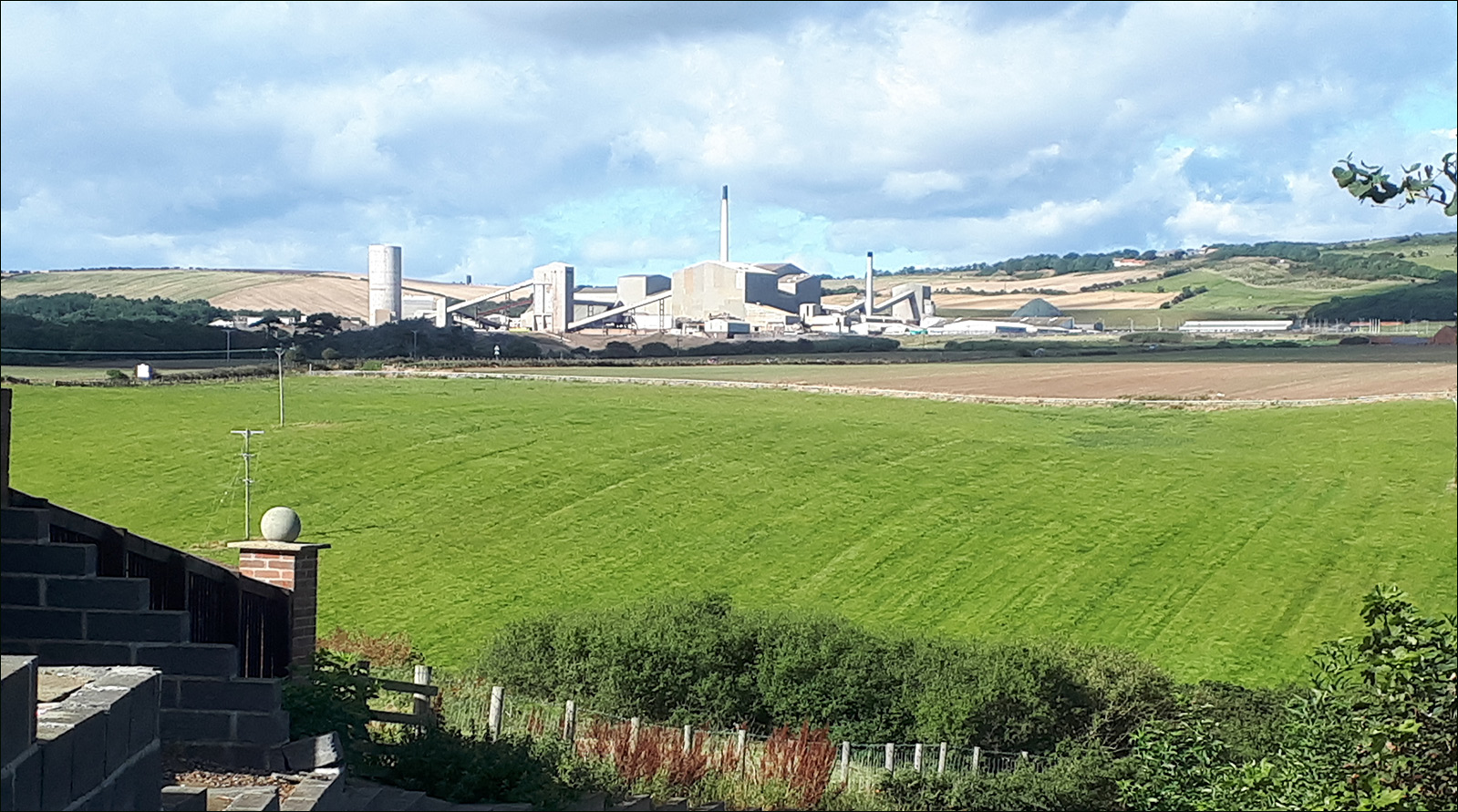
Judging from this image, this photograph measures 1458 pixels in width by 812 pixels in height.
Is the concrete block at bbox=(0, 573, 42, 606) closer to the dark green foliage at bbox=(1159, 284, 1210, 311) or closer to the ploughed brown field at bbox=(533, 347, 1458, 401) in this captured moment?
the ploughed brown field at bbox=(533, 347, 1458, 401)

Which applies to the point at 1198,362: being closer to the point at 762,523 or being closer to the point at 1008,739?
the point at 762,523

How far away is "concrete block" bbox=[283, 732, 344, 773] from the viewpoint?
7.32 meters

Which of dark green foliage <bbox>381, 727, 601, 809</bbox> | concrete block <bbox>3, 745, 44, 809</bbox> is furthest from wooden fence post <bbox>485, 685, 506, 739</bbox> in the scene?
concrete block <bbox>3, 745, 44, 809</bbox>

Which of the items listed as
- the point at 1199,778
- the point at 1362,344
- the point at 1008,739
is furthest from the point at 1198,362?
the point at 1199,778

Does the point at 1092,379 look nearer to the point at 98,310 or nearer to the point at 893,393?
the point at 893,393

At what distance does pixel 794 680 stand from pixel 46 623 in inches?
381

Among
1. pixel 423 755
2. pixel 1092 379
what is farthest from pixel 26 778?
pixel 1092 379

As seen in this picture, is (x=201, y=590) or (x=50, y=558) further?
(x=201, y=590)

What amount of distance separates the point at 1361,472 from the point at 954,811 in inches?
1030

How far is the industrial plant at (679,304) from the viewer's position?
9144cm

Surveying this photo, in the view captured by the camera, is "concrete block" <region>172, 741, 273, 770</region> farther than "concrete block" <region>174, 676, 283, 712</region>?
No

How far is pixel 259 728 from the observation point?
7395mm

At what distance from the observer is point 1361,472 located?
34.8 meters

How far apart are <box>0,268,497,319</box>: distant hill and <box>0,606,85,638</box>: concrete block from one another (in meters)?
55.3
